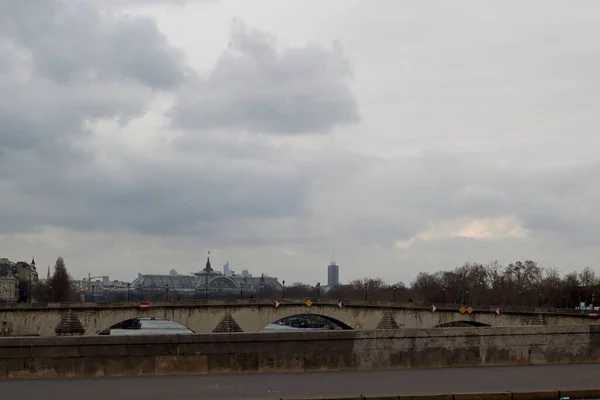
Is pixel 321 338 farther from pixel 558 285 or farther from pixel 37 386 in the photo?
pixel 558 285

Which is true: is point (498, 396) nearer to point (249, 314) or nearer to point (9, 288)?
point (249, 314)

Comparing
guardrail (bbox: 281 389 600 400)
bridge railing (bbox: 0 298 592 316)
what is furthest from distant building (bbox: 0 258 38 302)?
guardrail (bbox: 281 389 600 400)

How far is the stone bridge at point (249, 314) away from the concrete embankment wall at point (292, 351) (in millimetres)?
36893

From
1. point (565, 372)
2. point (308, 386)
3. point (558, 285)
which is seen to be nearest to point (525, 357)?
point (565, 372)

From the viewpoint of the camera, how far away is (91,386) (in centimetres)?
1319

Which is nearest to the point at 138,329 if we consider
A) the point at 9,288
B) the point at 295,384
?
the point at 9,288

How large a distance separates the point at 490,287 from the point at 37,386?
14812cm

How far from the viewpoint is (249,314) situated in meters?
64.6

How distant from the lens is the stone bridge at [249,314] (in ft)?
187

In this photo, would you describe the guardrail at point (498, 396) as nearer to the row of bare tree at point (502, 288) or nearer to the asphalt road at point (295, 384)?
the asphalt road at point (295, 384)

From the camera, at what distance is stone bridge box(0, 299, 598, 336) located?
2240 inches

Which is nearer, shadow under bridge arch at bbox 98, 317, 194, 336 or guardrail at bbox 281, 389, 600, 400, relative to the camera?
guardrail at bbox 281, 389, 600, 400

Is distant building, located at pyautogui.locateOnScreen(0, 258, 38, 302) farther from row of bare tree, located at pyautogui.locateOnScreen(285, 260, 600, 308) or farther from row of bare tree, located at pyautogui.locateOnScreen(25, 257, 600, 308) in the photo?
row of bare tree, located at pyautogui.locateOnScreen(285, 260, 600, 308)

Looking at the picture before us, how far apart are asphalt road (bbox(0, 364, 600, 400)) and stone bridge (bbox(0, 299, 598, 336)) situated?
125 ft
